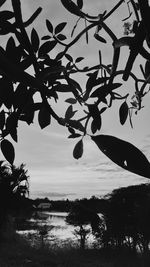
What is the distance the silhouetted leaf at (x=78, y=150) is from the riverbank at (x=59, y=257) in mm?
14946

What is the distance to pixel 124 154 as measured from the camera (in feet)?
1.66

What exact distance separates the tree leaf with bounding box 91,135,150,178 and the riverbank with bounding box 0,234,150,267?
50.1ft

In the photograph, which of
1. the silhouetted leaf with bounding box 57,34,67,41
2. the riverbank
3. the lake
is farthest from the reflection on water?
the silhouetted leaf with bounding box 57,34,67,41

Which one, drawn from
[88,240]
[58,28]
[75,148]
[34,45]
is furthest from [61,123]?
[88,240]

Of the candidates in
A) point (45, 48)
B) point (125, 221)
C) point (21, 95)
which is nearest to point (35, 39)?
point (45, 48)

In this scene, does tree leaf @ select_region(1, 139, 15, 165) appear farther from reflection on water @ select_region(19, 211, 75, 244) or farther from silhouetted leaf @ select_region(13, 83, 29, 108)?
reflection on water @ select_region(19, 211, 75, 244)

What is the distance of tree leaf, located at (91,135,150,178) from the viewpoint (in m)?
0.48

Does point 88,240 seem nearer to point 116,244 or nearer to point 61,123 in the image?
point 116,244

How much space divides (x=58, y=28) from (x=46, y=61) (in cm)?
18

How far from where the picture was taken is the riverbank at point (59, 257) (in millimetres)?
16359

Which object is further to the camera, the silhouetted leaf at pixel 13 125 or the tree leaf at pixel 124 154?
the silhouetted leaf at pixel 13 125

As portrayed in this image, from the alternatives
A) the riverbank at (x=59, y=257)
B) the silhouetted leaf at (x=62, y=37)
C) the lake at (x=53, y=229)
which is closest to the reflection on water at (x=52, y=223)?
the lake at (x=53, y=229)

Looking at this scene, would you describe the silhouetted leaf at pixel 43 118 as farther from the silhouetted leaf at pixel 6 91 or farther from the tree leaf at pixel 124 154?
the tree leaf at pixel 124 154

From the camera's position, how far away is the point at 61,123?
0.71m
